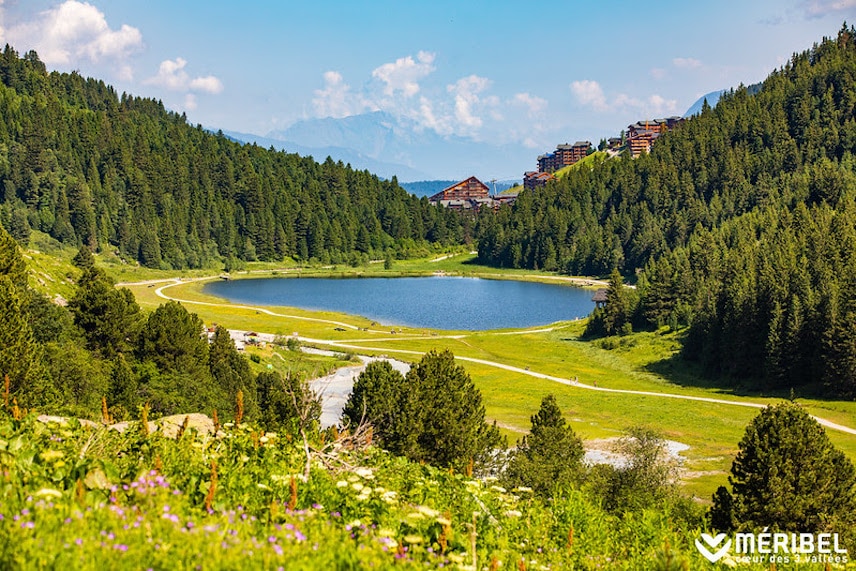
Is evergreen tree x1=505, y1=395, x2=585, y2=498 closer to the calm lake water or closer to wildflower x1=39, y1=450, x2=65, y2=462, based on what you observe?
wildflower x1=39, y1=450, x2=65, y2=462

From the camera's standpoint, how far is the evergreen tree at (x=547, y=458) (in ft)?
87.4

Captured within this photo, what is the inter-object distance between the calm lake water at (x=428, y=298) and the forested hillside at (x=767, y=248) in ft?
63.7

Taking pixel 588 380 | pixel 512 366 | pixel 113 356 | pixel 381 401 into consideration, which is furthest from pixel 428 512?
pixel 512 366

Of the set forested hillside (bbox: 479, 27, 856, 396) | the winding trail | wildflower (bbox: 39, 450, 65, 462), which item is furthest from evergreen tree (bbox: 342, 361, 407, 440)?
forested hillside (bbox: 479, 27, 856, 396)

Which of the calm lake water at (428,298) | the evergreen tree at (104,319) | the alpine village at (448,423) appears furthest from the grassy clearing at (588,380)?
the evergreen tree at (104,319)

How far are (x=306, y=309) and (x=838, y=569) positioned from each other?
392ft

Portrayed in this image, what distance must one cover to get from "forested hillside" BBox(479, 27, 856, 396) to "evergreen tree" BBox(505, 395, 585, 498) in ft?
143

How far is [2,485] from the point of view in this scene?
8.03 meters

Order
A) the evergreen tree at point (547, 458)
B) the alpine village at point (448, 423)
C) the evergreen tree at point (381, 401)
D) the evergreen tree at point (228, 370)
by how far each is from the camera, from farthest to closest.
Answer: the evergreen tree at point (228, 370)
the evergreen tree at point (381, 401)
the evergreen tree at point (547, 458)
the alpine village at point (448, 423)

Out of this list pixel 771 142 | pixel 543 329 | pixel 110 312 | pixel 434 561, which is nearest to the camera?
pixel 434 561

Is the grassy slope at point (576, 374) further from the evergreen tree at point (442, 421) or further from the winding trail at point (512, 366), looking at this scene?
the evergreen tree at point (442, 421)

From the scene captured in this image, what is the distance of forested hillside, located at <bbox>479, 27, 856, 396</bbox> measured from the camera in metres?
70.7

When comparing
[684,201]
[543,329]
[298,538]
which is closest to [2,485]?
[298,538]

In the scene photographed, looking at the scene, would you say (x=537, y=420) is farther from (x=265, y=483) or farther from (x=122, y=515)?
(x=122, y=515)
